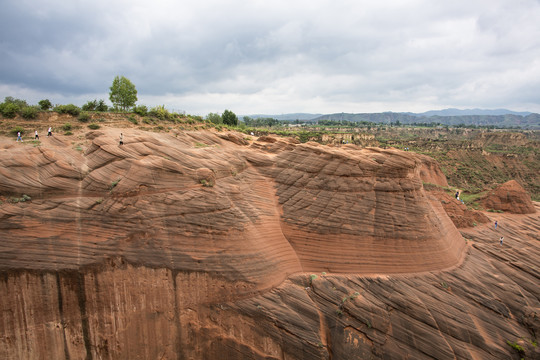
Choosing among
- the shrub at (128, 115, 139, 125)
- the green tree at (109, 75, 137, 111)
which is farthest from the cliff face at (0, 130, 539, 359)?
the green tree at (109, 75, 137, 111)

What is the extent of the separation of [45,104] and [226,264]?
72.7 ft

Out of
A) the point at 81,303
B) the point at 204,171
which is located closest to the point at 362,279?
the point at 204,171

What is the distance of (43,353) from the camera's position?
410 inches

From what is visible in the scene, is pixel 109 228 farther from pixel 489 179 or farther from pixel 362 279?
pixel 489 179

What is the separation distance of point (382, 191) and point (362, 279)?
17.2 feet

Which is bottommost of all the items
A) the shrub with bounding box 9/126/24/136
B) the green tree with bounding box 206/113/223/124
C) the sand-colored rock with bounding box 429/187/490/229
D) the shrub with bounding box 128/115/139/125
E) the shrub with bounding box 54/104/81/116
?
the sand-colored rock with bounding box 429/187/490/229

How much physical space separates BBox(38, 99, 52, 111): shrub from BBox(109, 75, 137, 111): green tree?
7.46 meters

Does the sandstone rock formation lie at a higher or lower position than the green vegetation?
lower

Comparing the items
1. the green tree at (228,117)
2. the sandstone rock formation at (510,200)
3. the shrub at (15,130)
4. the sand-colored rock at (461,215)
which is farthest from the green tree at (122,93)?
the sandstone rock formation at (510,200)

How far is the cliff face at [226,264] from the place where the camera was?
34.8 ft

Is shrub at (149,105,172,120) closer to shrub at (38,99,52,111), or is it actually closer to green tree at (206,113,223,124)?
shrub at (38,99,52,111)

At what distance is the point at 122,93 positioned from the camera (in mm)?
29312

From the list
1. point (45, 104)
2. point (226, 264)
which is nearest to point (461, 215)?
point (226, 264)

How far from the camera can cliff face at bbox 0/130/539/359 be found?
10.6 metres
